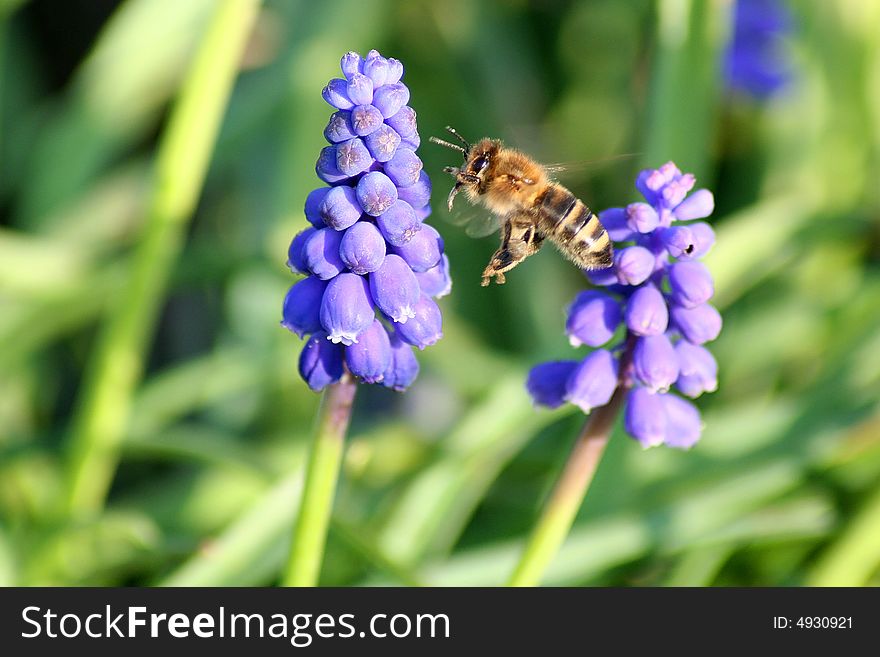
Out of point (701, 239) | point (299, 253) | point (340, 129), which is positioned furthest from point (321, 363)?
point (701, 239)

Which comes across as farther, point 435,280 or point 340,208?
point 435,280

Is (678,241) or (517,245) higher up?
(517,245)

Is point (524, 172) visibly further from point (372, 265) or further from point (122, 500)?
point (122, 500)

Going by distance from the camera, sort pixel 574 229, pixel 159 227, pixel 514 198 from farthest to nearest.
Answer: pixel 159 227
pixel 514 198
pixel 574 229

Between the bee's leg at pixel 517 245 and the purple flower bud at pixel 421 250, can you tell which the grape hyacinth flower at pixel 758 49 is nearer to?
the bee's leg at pixel 517 245

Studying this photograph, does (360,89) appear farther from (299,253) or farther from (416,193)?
(299,253)
